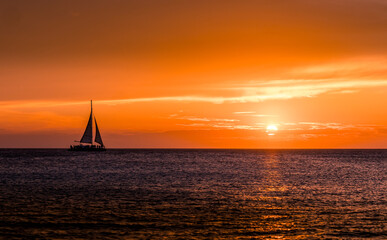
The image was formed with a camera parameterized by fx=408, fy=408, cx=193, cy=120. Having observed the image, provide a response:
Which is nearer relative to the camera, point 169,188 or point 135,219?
point 135,219

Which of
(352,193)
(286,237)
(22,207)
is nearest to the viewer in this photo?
(286,237)

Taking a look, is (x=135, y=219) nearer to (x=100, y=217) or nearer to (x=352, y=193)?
(x=100, y=217)

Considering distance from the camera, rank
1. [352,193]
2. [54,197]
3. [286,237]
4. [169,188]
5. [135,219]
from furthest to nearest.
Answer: [169,188] < [352,193] < [54,197] < [135,219] < [286,237]

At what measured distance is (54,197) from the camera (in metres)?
50.6

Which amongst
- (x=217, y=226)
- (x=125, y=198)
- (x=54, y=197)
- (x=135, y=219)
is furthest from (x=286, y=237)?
(x=54, y=197)

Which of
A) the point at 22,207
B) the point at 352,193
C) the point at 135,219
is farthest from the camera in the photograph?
the point at 352,193

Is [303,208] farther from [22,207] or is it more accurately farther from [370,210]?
[22,207]

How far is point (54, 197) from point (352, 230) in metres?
34.9

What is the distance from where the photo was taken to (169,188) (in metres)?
62.7

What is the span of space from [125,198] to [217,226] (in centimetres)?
1957

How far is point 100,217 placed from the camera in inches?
1481

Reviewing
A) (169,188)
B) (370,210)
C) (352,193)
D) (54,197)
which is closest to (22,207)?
(54,197)

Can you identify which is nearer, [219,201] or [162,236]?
[162,236]

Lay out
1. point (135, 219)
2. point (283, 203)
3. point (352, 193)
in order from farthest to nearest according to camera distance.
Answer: point (352, 193) < point (283, 203) < point (135, 219)
